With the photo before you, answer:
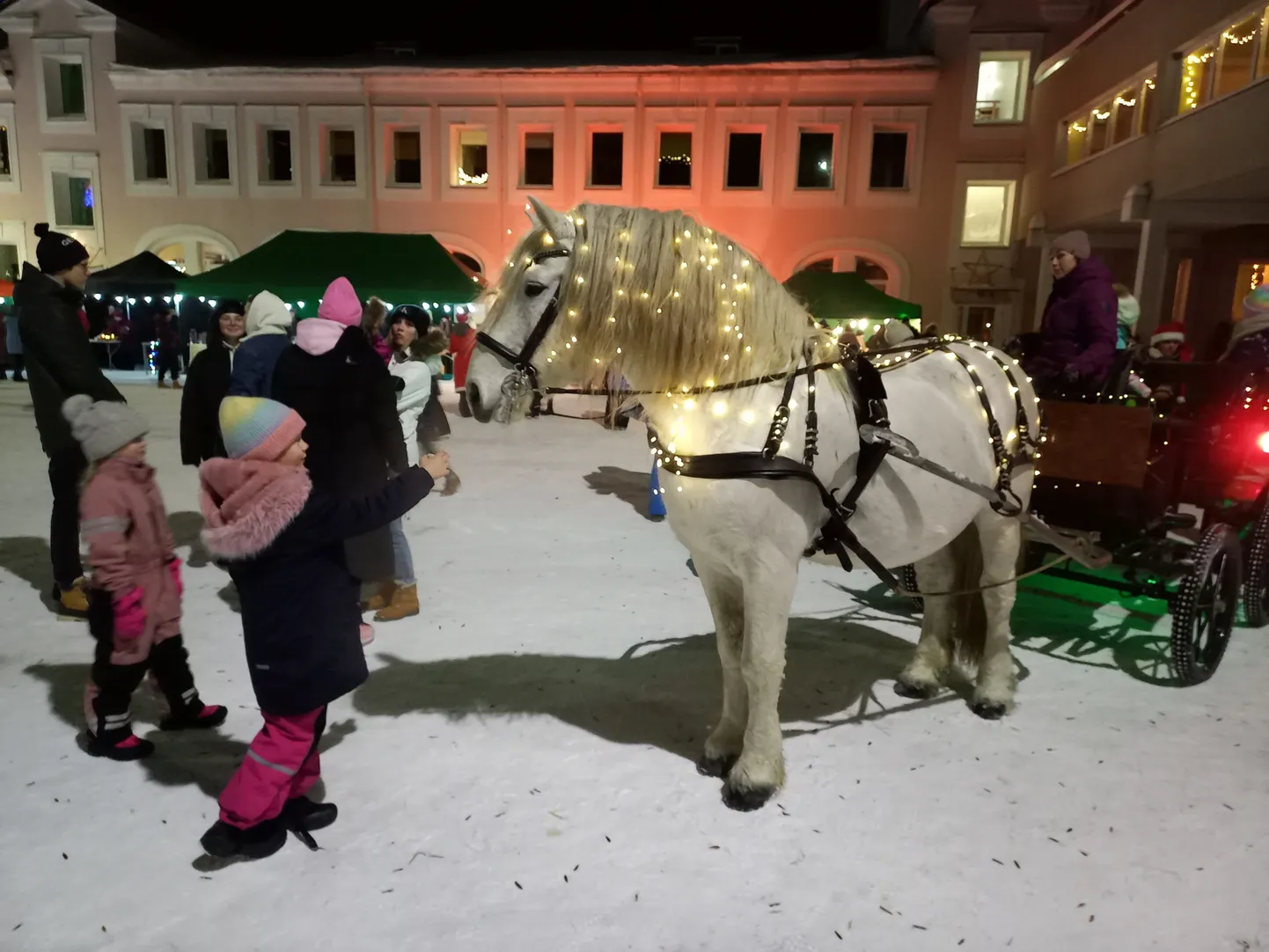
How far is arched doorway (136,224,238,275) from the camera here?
72.3 feet

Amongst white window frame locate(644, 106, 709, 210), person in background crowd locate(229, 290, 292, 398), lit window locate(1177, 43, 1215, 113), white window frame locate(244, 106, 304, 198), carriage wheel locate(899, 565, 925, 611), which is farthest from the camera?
white window frame locate(244, 106, 304, 198)

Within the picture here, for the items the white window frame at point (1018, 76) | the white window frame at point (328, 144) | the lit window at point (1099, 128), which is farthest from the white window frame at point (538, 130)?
the lit window at point (1099, 128)

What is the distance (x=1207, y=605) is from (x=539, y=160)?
69.0 feet

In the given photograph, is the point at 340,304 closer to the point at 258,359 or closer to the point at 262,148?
the point at 258,359

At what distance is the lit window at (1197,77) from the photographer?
1068cm

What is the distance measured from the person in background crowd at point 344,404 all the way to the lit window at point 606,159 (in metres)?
18.7

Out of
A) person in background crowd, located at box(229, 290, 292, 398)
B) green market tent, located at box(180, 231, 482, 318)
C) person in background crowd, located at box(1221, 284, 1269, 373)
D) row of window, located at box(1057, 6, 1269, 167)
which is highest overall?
row of window, located at box(1057, 6, 1269, 167)

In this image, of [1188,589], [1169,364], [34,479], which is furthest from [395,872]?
[34,479]

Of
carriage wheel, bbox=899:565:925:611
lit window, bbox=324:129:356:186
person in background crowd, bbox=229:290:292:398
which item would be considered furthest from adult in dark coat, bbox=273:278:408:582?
lit window, bbox=324:129:356:186

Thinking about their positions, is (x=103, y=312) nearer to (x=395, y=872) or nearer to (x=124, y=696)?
(x=124, y=696)

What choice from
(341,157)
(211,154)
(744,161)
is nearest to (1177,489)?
(744,161)

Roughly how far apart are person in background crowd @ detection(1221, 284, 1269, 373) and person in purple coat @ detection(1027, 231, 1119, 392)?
2.29 ft

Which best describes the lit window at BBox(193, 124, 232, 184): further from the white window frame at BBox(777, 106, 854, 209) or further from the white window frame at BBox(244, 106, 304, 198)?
the white window frame at BBox(777, 106, 854, 209)

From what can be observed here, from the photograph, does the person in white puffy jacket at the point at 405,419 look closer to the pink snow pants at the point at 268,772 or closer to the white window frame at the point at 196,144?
the pink snow pants at the point at 268,772
